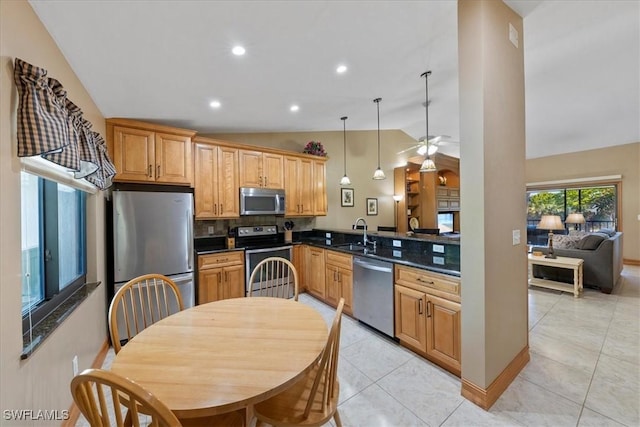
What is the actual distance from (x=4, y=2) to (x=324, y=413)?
236 cm

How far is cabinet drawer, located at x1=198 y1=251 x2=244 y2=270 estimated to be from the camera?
10.7 feet

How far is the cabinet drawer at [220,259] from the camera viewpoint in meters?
3.25

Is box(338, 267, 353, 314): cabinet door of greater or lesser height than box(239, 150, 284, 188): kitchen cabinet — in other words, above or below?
below

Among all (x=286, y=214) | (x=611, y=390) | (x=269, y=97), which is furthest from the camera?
(x=286, y=214)

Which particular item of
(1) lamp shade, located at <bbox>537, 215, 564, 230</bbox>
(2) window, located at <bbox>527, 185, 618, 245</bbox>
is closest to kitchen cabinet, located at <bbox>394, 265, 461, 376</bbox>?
(1) lamp shade, located at <bbox>537, 215, 564, 230</bbox>

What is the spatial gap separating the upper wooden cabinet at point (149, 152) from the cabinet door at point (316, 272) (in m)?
1.96

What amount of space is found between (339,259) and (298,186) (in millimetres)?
1600

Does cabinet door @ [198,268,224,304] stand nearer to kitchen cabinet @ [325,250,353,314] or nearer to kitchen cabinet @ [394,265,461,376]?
kitchen cabinet @ [325,250,353,314]

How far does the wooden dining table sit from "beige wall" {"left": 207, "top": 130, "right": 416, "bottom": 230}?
11.6ft

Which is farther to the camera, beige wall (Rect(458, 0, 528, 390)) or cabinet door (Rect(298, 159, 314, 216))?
cabinet door (Rect(298, 159, 314, 216))

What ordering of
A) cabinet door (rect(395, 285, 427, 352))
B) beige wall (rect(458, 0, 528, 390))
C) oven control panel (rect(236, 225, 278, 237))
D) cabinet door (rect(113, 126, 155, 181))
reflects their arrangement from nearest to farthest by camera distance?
beige wall (rect(458, 0, 528, 390)) → cabinet door (rect(395, 285, 427, 352)) → cabinet door (rect(113, 126, 155, 181)) → oven control panel (rect(236, 225, 278, 237))

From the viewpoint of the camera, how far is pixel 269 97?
9.82ft

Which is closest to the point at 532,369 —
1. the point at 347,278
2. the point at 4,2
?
the point at 347,278

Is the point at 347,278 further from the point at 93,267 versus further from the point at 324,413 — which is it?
the point at 93,267
